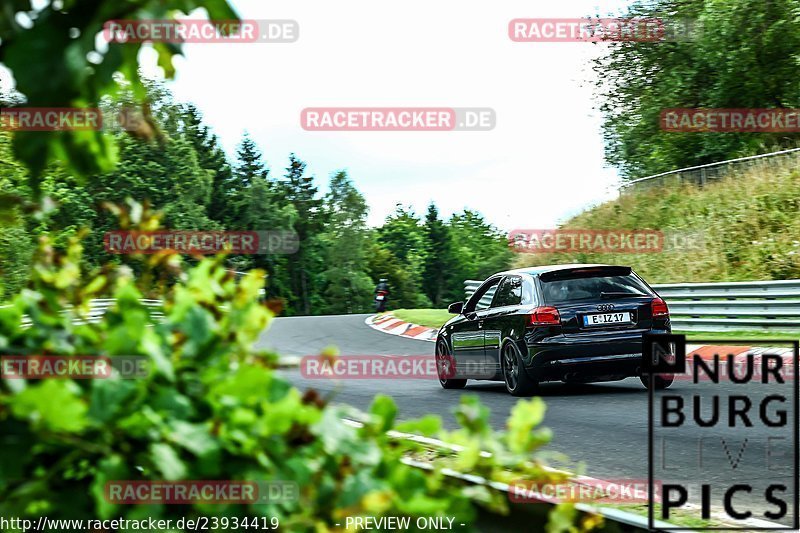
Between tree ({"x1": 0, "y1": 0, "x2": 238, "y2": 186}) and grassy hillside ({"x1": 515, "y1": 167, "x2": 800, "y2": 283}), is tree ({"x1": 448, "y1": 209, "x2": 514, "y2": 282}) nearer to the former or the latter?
grassy hillside ({"x1": 515, "y1": 167, "x2": 800, "y2": 283})

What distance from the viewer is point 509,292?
13.2 m

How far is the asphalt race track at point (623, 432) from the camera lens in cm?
730

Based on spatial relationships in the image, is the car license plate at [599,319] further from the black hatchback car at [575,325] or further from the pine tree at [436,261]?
the pine tree at [436,261]

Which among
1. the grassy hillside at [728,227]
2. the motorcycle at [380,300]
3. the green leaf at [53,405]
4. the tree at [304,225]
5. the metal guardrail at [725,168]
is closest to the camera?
the green leaf at [53,405]

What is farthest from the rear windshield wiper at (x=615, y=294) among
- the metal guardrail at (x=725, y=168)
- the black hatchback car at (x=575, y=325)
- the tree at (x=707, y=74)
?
the tree at (x=707, y=74)

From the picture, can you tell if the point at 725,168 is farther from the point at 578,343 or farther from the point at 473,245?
the point at 473,245

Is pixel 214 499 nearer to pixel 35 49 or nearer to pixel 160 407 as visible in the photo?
pixel 160 407

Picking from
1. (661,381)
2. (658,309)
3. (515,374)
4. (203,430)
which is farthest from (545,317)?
(203,430)

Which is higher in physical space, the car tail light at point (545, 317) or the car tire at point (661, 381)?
the car tail light at point (545, 317)

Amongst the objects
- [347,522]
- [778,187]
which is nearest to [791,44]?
[778,187]

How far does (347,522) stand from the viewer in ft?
6.53

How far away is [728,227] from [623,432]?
18751mm

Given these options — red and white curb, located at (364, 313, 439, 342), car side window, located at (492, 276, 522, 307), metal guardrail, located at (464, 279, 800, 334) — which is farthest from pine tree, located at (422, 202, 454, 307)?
car side window, located at (492, 276, 522, 307)

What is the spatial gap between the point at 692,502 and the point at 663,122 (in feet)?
100.0
